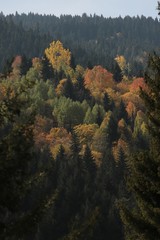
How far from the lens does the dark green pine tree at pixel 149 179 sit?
59.6ft

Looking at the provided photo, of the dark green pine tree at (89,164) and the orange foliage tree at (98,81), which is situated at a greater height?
the orange foliage tree at (98,81)

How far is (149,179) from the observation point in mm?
18250

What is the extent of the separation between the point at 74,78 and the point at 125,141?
49708 millimetres

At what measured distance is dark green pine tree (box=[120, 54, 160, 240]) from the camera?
1816cm

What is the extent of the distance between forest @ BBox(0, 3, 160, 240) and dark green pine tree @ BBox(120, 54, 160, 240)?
0.12ft

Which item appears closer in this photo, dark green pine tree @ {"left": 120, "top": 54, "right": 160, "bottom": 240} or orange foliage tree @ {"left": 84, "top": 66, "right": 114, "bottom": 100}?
dark green pine tree @ {"left": 120, "top": 54, "right": 160, "bottom": 240}

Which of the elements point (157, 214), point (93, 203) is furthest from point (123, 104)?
point (157, 214)

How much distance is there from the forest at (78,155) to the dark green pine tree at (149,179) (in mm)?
38

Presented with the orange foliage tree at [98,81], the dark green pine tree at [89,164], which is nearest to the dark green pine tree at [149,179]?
the dark green pine tree at [89,164]

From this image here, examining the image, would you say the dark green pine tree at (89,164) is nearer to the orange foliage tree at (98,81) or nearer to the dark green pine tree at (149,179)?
the orange foliage tree at (98,81)

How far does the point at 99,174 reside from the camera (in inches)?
→ 4129

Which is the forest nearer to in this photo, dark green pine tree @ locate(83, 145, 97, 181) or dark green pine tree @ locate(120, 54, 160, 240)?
dark green pine tree @ locate(120, 54, 160, 240)

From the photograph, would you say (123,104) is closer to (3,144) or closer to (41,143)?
(41,143)

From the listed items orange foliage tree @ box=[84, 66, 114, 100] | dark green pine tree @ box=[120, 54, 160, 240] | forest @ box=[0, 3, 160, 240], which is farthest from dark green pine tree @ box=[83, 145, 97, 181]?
dark green pine tree @ box=[120, 54, 160, 240]
